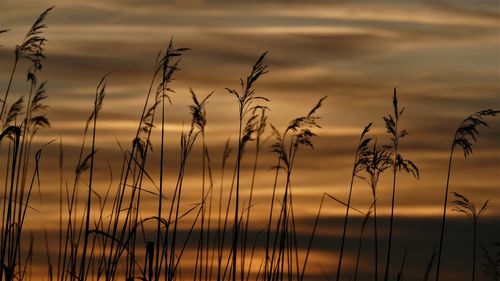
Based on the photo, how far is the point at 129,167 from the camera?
6.55 meters

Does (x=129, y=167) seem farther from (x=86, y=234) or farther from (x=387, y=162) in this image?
(x=387, y=162)

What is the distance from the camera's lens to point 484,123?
22.9ft

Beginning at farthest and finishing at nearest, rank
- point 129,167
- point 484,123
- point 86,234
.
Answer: point 484,123 < point 129,167 < point 86,234

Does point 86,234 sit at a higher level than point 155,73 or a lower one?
lower

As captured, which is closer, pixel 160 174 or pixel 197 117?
pixel 160 174

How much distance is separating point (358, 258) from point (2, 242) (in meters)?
2.37

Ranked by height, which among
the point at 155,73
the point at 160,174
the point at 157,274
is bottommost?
the point at 157,274

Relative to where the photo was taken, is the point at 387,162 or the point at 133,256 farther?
the point at 387,162

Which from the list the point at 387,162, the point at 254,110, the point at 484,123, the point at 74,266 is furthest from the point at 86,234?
the point at 484,123

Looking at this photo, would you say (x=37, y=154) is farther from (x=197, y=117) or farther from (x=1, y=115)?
(x=197, y=117)

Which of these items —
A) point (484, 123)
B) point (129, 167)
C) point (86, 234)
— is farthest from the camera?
point (484, 123)

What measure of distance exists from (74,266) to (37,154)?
716 mm

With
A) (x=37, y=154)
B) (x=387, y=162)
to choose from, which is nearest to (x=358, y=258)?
(x=387, y=162)

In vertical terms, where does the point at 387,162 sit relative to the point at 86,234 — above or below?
above
